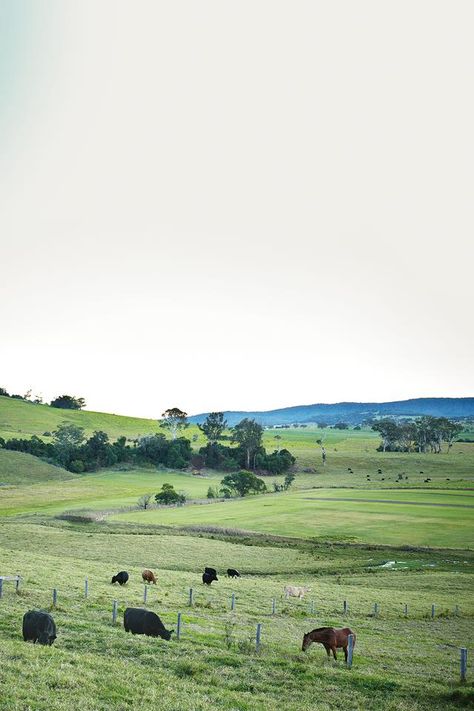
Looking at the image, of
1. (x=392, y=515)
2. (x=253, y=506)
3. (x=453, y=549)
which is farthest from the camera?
(x=253, y=506)

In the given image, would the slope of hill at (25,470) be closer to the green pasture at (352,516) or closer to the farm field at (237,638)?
the green pasture at (352,516)

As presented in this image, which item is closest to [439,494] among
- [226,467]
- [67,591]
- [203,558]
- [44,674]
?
[203,558]

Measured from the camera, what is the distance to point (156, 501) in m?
107

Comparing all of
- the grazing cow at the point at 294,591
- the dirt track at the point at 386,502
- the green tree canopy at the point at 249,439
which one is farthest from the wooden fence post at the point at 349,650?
the green tree canopy at the point at 249,439

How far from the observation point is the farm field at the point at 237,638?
652 inches

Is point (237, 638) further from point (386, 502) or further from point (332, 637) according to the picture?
point (386, 502)

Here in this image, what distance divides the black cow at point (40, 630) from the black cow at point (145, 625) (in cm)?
378

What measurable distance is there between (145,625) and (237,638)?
4.13 meters

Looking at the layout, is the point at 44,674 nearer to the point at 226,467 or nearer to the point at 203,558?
the point at 203,558

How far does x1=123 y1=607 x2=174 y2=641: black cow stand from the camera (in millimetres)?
22828

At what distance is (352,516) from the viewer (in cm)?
8456

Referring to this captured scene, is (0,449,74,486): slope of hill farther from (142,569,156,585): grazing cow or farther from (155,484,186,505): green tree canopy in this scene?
(142,569,156,585): grazing cow

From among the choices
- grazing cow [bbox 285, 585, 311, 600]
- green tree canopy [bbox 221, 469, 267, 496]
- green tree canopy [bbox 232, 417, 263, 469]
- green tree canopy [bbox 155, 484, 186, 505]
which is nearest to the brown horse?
grazing cow [bbox 285, 585, 311, 600]

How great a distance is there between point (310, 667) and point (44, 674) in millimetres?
9189
